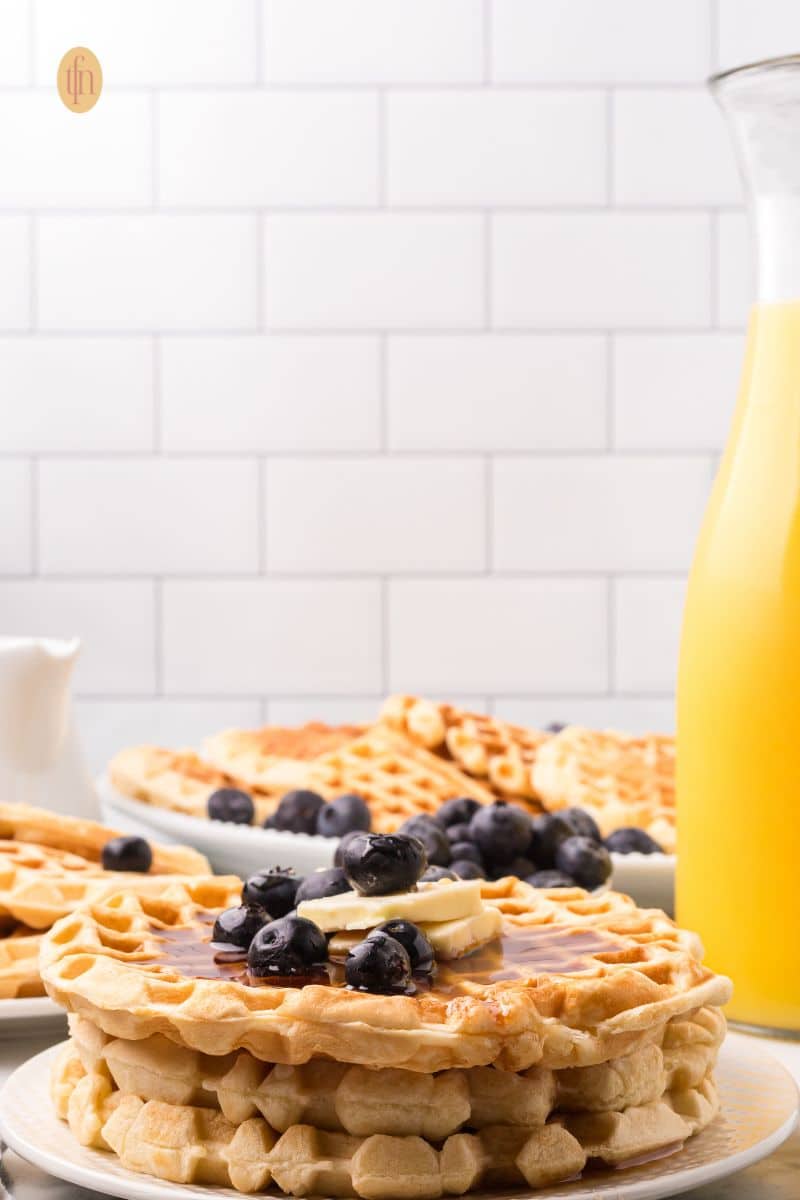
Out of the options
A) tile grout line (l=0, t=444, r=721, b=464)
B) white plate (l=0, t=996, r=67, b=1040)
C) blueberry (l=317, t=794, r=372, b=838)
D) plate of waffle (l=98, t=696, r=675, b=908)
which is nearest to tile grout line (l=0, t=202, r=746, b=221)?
tile grout line (l=0, t=444, r=721, b=464)

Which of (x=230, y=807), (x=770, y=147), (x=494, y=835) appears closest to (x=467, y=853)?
(x=494, y=835)

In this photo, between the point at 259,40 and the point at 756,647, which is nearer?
the point at 756,647

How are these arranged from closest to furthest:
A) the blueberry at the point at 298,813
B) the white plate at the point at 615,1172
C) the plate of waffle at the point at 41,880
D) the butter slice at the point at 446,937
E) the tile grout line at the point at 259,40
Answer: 1. the white plate at the point at 615,1172
2. the butter slice at the point at 446,937
3. the plate of waffle at the point at 41,880
4. the blueberry at the point at 298,813
5. the tile grout line at the point at 259,40

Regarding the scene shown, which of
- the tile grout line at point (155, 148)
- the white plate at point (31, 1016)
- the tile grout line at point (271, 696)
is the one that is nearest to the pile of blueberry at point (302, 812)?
the white plate at point (31, 1016)

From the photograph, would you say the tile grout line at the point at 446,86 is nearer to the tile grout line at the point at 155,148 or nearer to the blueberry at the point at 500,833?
the tile grout line at the point at 155,148

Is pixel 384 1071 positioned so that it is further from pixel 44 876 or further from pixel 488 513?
pixel 488 513

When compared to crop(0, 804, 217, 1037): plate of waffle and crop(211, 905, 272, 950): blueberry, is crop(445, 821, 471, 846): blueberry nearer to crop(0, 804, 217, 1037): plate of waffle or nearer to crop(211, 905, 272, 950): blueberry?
crop(0, 804, 217, 1037): plate of waffle
